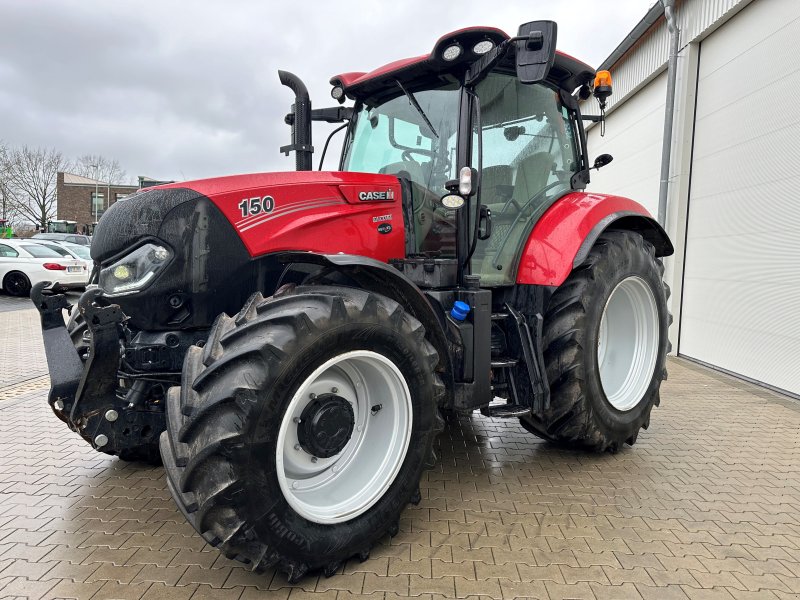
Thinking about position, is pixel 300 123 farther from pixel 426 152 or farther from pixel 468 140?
pixel 468 140

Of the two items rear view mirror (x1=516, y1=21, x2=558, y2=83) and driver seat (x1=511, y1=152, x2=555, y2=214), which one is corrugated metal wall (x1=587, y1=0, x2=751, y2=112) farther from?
rear view mirror (x1=516, y1=21, x2=558, y2=83)

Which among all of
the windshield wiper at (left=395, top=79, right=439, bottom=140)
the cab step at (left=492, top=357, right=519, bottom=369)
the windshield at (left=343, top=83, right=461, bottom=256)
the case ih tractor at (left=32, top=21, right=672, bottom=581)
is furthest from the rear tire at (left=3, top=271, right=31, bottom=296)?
the cab step at (left=492, top=357, right=519, bottom=369)

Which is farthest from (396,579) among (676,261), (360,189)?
(676,261)

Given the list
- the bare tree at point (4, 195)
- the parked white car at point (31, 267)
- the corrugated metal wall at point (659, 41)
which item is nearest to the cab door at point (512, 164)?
the corrugated metal wall at point (659, 41)

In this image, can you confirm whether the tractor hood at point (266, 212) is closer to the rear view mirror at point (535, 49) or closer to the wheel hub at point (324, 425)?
the wheel hub at point (324, 425)

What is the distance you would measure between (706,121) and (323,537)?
23.4 feet

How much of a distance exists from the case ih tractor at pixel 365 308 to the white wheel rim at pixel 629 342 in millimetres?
25

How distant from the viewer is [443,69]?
3.13 m

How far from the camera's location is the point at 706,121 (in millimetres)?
7113

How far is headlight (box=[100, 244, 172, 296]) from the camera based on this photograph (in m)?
2.55

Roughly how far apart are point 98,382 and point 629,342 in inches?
136

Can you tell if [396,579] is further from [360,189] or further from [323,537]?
[360,189]

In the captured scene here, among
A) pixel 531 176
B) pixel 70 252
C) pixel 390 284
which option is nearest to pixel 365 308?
pixel 390 284

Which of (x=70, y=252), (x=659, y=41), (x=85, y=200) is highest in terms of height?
(x=85, y=200)
